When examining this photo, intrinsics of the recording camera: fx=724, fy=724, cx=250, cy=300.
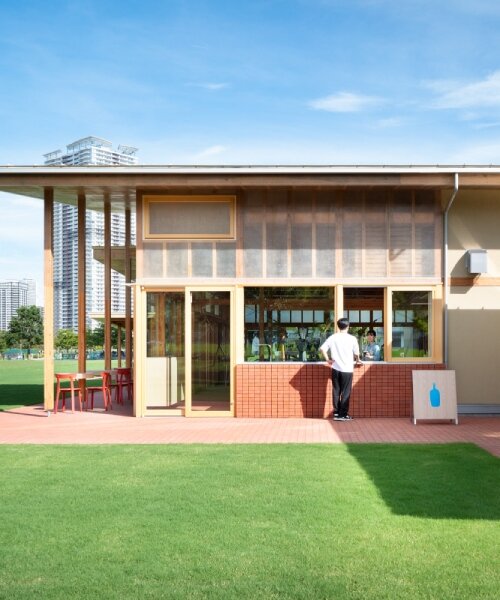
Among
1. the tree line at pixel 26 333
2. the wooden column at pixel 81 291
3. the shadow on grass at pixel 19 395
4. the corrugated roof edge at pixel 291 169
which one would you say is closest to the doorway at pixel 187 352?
the wooden column at pixel 81 291

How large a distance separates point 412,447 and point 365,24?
41.7 ft

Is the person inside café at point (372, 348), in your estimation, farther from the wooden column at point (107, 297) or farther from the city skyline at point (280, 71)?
the wooden column at point (107, 297)

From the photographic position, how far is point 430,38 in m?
17.8

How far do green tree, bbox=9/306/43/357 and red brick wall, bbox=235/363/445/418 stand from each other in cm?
9064

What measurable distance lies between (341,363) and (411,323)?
163cm

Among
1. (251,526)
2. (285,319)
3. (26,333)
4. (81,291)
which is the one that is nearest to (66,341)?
(26,333)

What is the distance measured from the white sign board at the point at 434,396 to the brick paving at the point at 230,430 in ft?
0.58

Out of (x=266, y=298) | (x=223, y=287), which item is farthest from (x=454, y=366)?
(x=223, y=287)

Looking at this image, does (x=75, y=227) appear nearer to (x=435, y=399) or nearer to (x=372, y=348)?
(x=372, y=348)

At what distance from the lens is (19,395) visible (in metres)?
17.8

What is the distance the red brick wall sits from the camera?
40.1 ft

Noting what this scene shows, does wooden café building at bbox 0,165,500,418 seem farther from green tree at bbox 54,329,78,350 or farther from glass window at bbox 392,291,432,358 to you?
green tree at bbox 54,329,78,350

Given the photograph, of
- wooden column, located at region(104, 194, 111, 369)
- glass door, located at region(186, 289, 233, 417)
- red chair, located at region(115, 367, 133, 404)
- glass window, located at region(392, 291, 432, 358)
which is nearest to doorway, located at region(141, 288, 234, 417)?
glass door, located at region(186, 289, 233, 417)

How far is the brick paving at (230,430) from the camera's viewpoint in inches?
378
